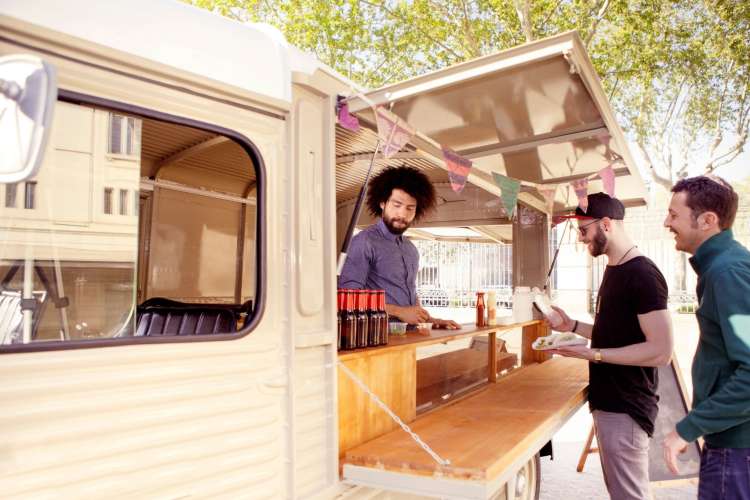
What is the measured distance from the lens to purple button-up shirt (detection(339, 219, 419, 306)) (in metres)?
4.29

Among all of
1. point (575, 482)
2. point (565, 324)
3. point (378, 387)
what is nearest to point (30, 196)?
point (378, 387)

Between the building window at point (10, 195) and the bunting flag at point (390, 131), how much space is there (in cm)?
155

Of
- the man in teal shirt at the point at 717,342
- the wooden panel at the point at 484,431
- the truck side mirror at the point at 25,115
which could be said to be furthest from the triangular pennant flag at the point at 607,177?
the truck side mirror at the point at 25,115

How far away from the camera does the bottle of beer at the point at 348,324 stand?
279 cm

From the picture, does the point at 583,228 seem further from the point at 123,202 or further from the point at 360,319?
the point at 123,202

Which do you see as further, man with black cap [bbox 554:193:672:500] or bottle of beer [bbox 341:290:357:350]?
man with black cap [bbox 554:193:672:500]

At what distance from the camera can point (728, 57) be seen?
14.6 meters

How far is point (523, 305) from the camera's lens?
5371 mm

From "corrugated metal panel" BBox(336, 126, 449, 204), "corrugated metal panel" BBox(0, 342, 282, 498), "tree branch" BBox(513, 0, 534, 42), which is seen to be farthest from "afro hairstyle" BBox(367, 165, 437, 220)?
"tree branch" BBox(513, 0, 534, 42)

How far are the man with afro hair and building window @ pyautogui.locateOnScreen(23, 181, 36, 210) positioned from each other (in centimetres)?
241

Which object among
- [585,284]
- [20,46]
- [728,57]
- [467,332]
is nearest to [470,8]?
[728,57]

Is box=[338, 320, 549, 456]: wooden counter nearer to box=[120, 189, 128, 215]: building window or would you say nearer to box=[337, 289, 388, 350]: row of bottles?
box=[337, 289, 388, 350]: row of bottles

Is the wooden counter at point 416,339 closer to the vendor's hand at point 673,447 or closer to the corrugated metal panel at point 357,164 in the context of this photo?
the corrugated metal panel at point 357,164

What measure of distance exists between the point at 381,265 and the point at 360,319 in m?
1.53
